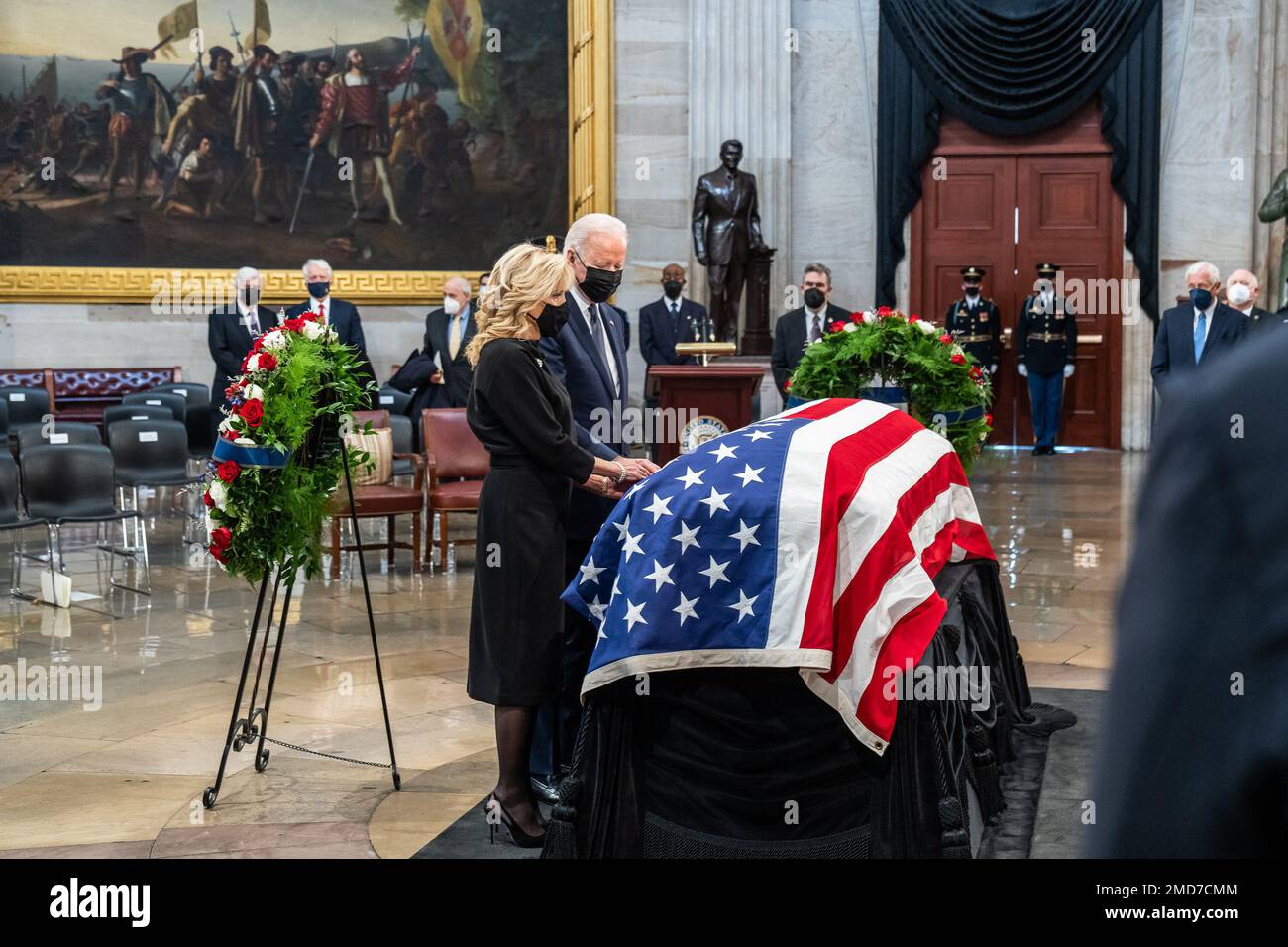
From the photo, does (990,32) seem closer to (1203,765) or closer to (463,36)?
(463,36)

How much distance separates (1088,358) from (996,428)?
1.29 m

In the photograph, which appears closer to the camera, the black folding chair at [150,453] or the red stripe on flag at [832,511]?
the red stripe on flag at [832,511]

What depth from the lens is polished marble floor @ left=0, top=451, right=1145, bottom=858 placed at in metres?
4.86

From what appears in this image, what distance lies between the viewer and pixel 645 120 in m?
16.7

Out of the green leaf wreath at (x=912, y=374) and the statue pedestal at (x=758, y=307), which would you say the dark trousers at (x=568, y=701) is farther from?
the statue pedestal at (x=758, y=307)

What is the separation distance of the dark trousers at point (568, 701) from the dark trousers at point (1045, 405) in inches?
475

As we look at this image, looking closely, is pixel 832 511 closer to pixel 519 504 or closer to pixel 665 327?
pixel 519 504

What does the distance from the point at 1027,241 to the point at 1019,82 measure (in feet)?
5.80

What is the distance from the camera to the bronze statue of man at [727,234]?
1527 centimetres

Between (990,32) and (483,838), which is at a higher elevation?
(990,32)

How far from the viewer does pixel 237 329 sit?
1227 centimetres

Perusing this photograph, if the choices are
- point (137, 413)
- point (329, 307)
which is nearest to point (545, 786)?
point (329, 307)

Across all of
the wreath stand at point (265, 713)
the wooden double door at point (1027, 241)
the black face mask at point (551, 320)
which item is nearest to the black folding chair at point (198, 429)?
the wreath stand at point (265, 713)
